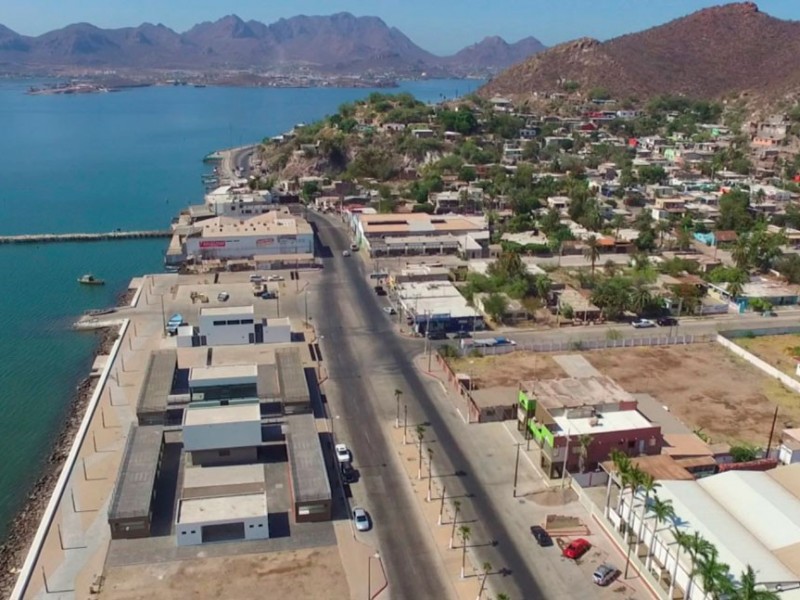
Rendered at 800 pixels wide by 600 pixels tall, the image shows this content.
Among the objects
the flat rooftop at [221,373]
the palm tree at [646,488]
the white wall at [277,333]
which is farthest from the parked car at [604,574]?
the white wall at [277,333]

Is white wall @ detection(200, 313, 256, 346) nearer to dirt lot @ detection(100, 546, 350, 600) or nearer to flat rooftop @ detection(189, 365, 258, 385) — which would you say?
flat rooftop @ detection(189, 365, 258, 385)

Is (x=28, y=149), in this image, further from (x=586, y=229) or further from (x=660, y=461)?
(x=660, y=461)

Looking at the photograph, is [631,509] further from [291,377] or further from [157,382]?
[157,382]

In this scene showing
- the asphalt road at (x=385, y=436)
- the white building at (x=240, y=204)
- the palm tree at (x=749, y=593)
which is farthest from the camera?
the white building at (x=240, y=204)

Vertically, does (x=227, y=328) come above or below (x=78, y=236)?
above

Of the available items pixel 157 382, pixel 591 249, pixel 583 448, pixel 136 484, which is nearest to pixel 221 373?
pixel 157 382

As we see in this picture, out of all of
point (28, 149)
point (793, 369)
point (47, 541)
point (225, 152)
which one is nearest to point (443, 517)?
point (47, 541)

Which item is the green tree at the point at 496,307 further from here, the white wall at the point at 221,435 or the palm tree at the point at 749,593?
the palm tree at the point at 749,593
